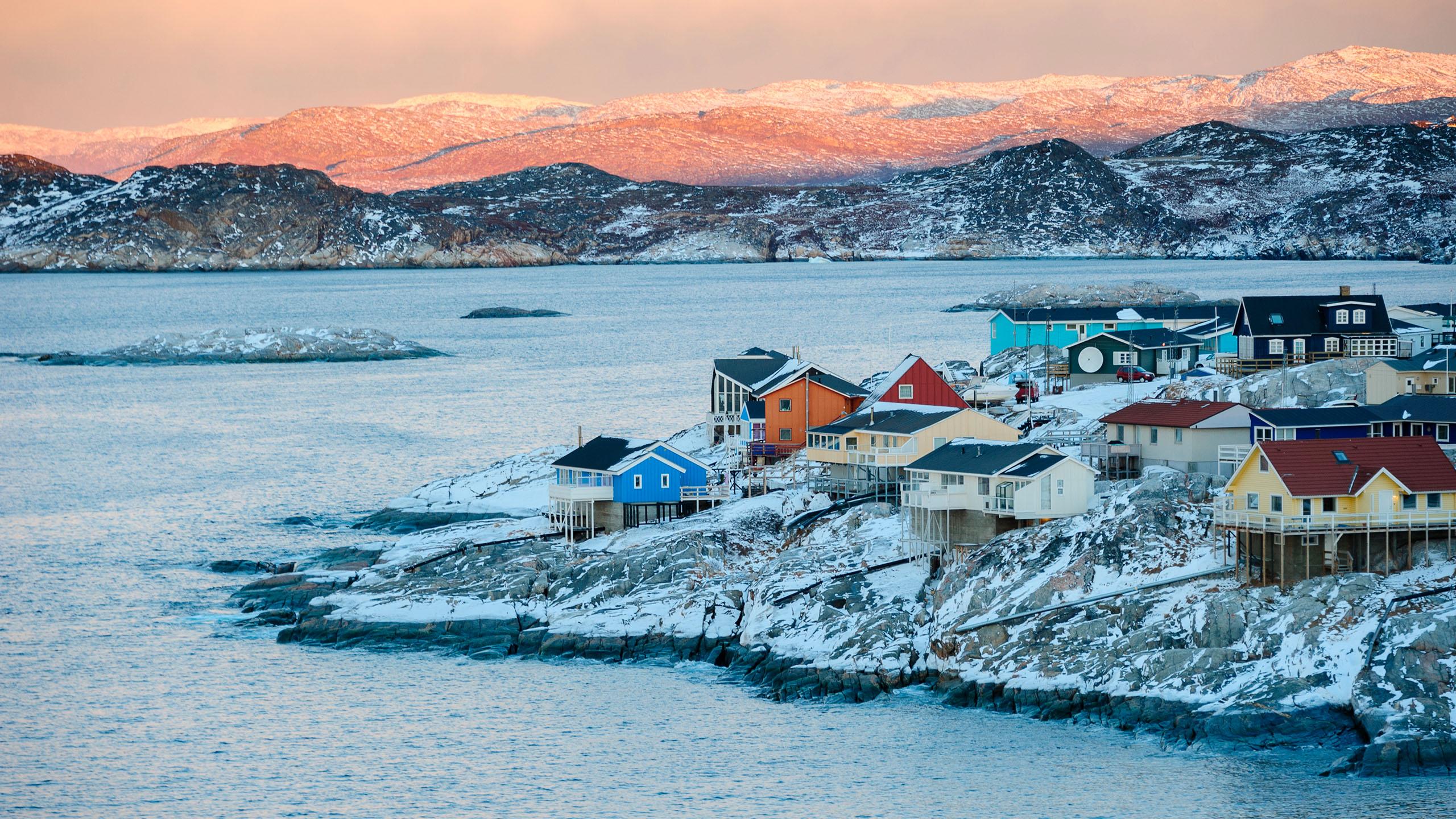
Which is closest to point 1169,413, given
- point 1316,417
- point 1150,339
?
point 1316,417

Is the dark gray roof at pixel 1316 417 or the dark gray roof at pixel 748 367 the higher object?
the dark gray roof at pixel 748 367

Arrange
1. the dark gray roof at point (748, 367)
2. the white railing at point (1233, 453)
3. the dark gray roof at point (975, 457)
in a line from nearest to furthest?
the dark gray roof at point (975, 457), the white railing at point (1233, 453), the dark gray roof at point (748, 367)

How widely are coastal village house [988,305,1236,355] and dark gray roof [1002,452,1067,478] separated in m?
36.5

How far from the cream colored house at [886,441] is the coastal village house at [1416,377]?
12430 mm

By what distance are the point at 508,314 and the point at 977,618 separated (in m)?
164

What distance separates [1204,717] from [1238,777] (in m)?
1.85

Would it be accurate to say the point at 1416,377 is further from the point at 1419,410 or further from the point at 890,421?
the point at 890,421

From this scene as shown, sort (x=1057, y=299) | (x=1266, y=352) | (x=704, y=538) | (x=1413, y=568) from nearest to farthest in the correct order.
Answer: (x=1413, y=568) < (x=704, y=538) < (x=1266, y=352) < (x=1057, y=299)

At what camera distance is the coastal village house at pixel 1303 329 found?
2557 inches

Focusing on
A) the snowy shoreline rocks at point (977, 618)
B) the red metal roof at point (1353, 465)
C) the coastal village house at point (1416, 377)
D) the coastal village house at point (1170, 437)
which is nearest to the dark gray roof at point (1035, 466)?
the snowy shoreline rocks at point (977, 618)

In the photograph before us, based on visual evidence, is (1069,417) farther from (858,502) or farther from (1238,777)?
(1238,777)

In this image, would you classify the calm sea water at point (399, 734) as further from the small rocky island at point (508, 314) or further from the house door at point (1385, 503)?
the small rocky island at point (508, 314)

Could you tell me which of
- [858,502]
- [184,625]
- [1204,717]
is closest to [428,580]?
[184,625]

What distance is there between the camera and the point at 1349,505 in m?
35.9
